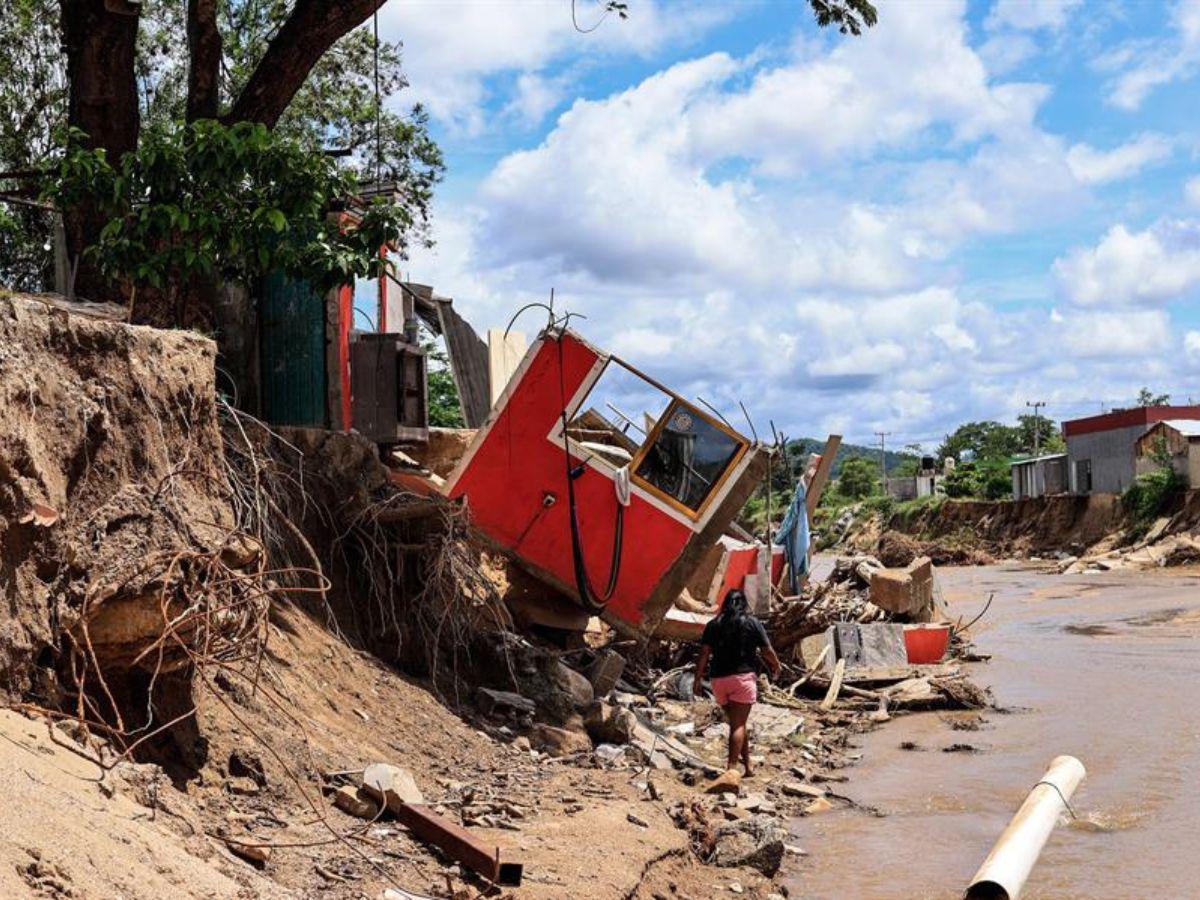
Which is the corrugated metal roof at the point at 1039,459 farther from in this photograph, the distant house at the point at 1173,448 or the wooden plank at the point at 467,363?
the wooden plank at the point at 467,363

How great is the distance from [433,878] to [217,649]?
1.46 metres

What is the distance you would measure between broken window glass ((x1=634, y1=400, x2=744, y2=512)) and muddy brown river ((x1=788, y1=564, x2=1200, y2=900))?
2.93m

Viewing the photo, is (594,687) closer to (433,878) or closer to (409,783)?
(409,783)

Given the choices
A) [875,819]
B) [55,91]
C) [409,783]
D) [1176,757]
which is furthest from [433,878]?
[55,91]

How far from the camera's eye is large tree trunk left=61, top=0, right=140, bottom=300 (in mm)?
10766

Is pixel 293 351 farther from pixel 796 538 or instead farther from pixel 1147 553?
pixel 1147 553

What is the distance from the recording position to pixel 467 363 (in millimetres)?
15773

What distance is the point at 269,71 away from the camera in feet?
37.0

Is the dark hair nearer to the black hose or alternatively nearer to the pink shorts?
the pink shorts

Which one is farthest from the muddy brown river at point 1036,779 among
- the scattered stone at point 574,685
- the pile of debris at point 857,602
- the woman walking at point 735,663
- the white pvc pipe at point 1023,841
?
the scattered stone at point 574,685

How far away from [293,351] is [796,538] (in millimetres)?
9572

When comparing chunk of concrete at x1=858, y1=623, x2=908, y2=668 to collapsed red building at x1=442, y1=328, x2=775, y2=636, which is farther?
chunk of concrete at x1=858, y1=623, x2=908, y2=668

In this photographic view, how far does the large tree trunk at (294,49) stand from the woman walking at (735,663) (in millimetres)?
5865

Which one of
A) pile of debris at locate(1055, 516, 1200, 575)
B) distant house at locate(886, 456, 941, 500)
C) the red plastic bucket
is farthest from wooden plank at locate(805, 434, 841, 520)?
distant house at locate(886, 456, 941, 500)
